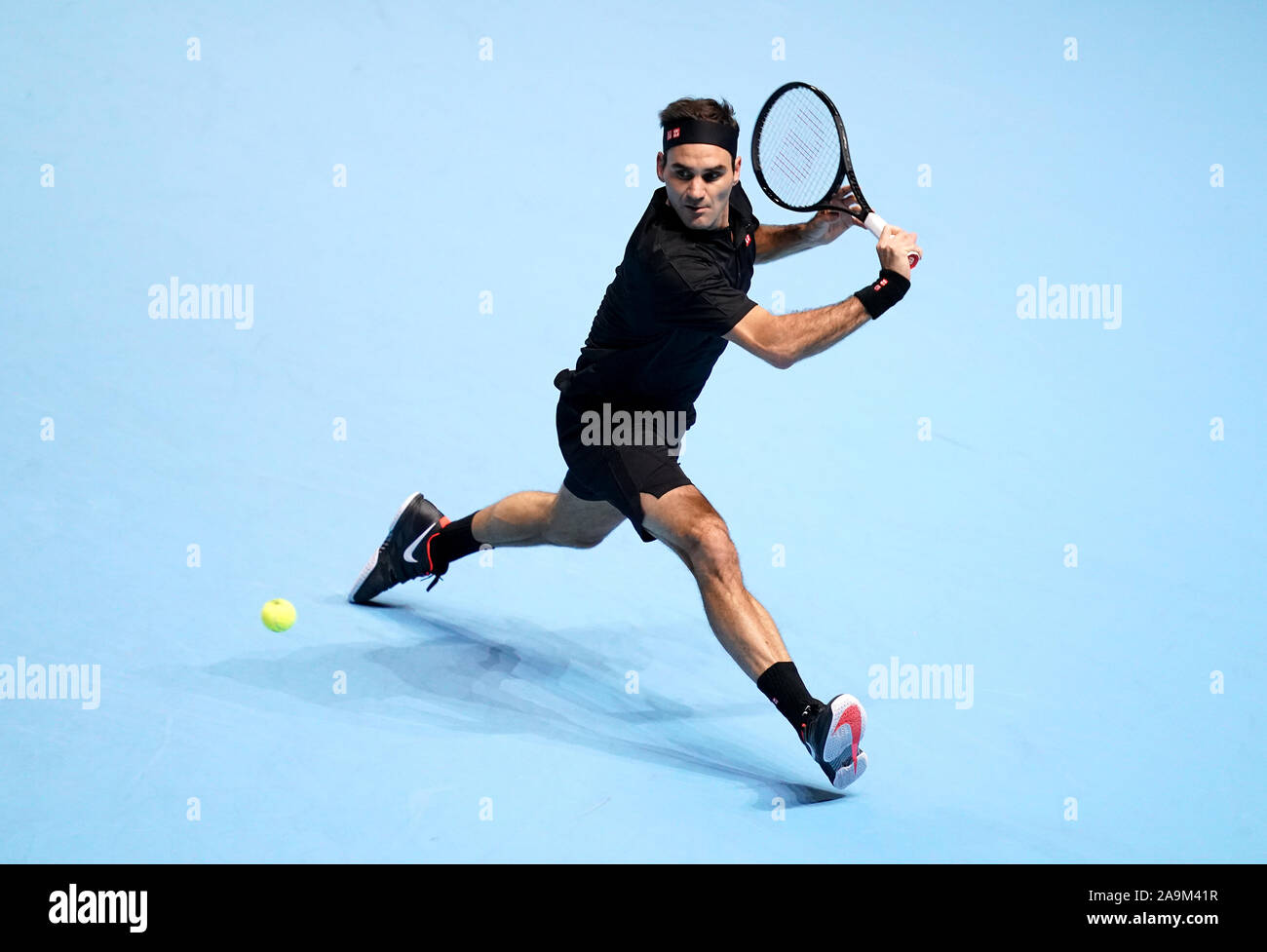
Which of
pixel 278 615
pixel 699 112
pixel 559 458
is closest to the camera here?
pixel 699 112

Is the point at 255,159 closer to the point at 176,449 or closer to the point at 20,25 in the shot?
the point at 20,25

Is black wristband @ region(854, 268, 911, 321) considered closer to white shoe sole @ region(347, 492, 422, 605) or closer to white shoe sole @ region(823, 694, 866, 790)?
white shoe sole @ region(823, 694, 866, 790)

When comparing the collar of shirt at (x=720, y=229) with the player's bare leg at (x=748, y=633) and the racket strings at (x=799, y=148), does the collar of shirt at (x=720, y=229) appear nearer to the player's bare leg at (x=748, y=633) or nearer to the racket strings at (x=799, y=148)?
the racket strings at (x=799, y=148)

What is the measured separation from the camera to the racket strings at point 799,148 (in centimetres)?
438

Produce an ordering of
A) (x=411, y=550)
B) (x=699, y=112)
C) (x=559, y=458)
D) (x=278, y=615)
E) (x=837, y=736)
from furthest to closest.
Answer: (x=559, y=458), (x=411, y=550), (x=278, y=615), (x=699, y=112), (x=837, y=736)

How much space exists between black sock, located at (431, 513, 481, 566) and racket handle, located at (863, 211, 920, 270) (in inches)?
66.5

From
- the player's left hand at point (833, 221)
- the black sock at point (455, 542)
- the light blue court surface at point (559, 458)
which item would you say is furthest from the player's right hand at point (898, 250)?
the black sock at point (455, 542)

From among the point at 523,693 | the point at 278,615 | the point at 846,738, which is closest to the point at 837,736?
the point at 846,738

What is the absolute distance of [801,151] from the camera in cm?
451

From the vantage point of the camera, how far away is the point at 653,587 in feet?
17.5

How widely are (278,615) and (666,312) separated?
5.36 feet

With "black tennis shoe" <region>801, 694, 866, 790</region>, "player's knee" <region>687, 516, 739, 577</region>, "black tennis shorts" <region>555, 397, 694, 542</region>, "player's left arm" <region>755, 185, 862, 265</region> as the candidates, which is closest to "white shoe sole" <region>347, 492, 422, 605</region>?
"black tennis shorts" <region>555, 397, 694, 542</region>

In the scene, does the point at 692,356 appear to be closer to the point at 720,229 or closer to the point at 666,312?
the point at 666,312

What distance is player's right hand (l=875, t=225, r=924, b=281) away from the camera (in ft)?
12.8
